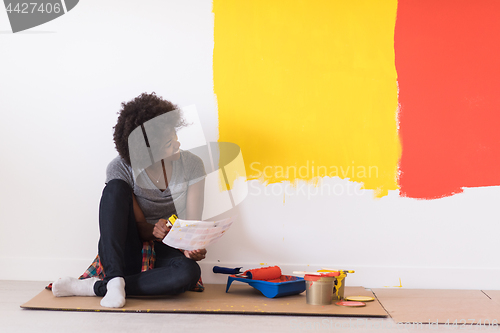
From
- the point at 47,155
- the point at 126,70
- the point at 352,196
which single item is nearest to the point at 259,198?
the point at 352,196

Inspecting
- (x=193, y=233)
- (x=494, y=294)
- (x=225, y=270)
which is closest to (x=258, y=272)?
(x=225, y=270)

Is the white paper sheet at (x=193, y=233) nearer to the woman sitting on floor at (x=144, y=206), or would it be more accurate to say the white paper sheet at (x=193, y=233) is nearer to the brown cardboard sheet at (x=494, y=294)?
the woman sitting on floor at (x=144, y=206)

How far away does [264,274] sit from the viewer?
1708 millimetres

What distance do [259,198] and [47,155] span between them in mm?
1024

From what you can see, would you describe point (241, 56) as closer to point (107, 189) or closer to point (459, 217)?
point (107, 189)

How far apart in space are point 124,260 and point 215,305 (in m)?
0.37

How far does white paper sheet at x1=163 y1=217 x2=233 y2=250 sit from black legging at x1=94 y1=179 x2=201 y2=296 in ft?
0.34

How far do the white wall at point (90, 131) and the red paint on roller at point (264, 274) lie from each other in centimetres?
20

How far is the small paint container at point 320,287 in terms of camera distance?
1.51m

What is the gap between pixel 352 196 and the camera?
1939 mm

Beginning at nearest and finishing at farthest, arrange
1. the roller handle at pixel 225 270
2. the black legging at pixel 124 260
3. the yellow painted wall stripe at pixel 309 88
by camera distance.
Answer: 1. the black legging at pixel 124 260
2. the roller handle at pixel 225 270
3. the yellow painted wall stripe at pixel 309 88

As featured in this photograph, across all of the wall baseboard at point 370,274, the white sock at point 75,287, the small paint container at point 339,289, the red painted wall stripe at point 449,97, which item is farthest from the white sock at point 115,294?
the red painted wall stripe at point 449,97

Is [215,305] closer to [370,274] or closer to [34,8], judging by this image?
[370,274]

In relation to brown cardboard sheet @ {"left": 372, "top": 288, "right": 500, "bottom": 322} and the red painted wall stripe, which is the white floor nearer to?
brown cardboard sheet @ {"left": 372, "top": 288, "right": 500, "bottom": 322}
